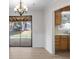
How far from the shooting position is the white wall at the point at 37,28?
38.1ft

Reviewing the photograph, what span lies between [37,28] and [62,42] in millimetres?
2377

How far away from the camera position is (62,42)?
10219 millimetres

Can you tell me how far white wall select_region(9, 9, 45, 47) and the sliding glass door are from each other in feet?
1.22

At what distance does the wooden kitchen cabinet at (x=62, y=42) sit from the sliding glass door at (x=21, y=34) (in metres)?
2.47

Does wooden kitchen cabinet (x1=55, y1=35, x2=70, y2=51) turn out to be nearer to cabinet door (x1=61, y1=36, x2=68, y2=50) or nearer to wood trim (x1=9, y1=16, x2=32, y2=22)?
cabinet door (x1=61, y1=36, x2=68, y2=50)

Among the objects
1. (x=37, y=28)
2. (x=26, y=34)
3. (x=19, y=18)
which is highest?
(x=19, y=18)

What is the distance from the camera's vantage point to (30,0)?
803 centimetres

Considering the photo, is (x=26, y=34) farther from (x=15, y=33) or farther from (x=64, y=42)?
(x=64, y=42)

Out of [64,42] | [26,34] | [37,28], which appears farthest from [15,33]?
[64,42]

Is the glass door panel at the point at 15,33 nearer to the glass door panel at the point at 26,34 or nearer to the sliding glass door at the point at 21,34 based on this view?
the sliding glass door at the point at 21,34

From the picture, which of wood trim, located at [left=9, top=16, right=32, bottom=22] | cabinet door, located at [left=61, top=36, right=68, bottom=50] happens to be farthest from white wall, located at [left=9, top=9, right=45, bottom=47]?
cabinet door, located at [left=61, top=36, right=68, bottom=50]

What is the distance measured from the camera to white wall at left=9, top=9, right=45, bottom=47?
1162cm
